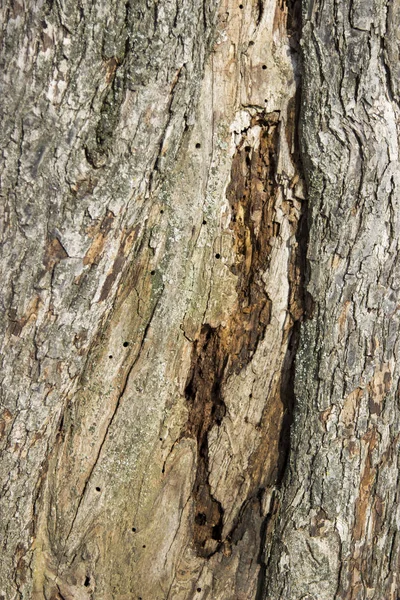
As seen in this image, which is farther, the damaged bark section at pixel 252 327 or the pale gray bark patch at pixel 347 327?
A: the damaged bark section at pixel 252 327

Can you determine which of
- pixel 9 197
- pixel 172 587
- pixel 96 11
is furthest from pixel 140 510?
pixel 96 11

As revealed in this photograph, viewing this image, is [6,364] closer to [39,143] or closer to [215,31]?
[39,143]

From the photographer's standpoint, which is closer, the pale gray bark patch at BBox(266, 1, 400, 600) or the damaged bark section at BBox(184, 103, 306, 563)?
the pale gray bark patch at BBox(266, 1, 400, 600)

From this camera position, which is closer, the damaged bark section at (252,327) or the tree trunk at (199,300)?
the tree trunk at (199,300)

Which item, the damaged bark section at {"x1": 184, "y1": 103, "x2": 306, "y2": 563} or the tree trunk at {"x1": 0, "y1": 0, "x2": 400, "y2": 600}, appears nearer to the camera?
the tree trunk at {"x1": 0, "y1": 0, "x2": 400, "y2": 600}

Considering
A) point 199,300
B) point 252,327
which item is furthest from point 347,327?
point 199,300

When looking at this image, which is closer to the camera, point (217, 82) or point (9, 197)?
point (9, 197)
